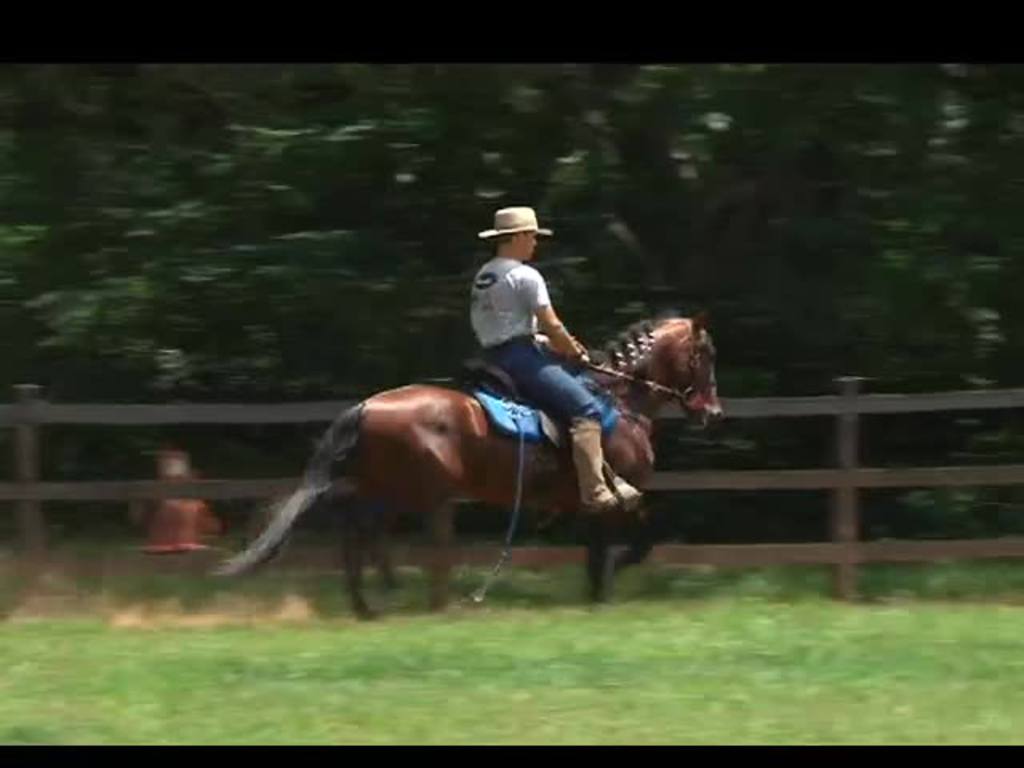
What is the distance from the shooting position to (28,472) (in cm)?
1184

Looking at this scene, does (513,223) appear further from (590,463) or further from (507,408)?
(590,463)

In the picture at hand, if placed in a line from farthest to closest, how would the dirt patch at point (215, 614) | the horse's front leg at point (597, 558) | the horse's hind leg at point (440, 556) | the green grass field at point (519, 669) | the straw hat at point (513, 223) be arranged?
the horse's front leg at point (597, 558) → the horse's hind leg at point (440, 556) → the straw hat at point (513, 223) → the dirt patch at point (215, 614) → the green grass field at point (519, 669)

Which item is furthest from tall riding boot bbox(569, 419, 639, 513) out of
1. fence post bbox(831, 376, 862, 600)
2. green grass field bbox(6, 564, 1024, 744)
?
fence post bbox(831, 376, 862, 600)

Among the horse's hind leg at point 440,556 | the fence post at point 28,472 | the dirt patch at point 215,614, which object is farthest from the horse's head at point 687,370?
the fence post at point 28,472

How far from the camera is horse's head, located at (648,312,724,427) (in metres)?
12.0

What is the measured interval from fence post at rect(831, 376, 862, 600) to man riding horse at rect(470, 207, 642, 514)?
1.47 meters

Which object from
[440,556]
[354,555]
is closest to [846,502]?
[440,556]

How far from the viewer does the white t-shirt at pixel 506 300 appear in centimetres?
1090

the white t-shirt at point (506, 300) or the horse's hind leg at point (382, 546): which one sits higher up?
the white t-shirt at point (506, 300)

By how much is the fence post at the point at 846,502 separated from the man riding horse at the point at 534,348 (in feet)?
4.84

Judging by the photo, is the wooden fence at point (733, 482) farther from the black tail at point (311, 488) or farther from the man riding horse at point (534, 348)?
the man riding horse at point (534, 348)

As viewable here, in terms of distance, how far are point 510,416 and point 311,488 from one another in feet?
4.22

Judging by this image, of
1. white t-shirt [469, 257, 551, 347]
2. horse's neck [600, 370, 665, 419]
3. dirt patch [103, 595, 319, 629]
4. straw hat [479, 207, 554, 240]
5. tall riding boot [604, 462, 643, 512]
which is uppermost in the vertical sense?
straw hat [479, 207, 554, 240]

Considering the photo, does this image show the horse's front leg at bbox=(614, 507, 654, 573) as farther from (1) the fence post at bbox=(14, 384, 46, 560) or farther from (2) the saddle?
(1) the fence post at bbox=(14, 384, 46, 560)
